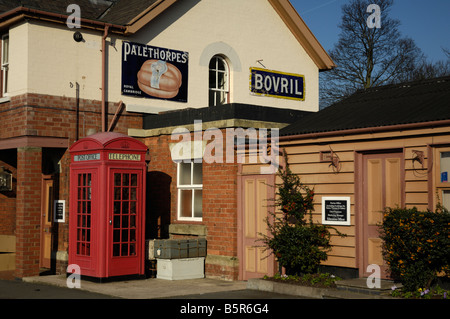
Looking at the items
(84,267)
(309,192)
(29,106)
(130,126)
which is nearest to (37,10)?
(29,106)

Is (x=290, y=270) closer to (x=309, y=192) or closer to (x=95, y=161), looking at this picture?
(x=309, y=192)

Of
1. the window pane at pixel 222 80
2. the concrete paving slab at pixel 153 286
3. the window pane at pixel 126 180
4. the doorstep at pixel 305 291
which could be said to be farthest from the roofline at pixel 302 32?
the doorstep at pixel 305 291

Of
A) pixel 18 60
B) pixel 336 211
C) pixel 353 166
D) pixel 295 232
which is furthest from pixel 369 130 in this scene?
pixel 18 60

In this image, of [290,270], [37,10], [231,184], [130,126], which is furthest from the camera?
[130,126]

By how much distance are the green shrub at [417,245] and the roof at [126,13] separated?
30.1 feet

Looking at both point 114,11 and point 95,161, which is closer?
point 95,161

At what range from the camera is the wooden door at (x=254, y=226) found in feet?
45.4

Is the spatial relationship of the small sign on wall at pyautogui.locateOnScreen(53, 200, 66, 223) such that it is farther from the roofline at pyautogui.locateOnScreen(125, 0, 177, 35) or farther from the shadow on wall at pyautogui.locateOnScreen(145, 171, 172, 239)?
the roofline at pyautogui.locateOnScreen(125, 0, 177, 35)

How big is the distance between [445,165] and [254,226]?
4.51 m

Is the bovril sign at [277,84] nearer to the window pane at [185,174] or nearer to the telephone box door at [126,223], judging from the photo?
Result: the window pane at [185,174]

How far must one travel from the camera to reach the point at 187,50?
1845cm

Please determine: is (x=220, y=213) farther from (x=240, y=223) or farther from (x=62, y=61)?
(x=62, y=61)

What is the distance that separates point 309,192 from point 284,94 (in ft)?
26.4

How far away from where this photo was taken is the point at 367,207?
12250mm
